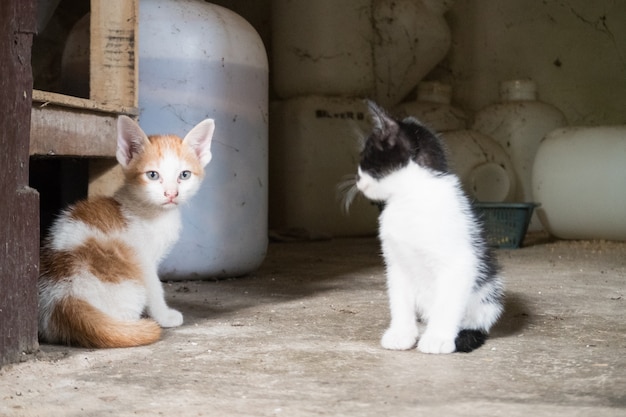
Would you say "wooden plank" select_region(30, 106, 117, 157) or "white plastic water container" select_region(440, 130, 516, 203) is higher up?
"wooden plank" select_region(30, 106, 117, 157)

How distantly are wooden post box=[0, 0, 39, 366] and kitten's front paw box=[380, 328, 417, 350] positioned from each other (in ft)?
2.70

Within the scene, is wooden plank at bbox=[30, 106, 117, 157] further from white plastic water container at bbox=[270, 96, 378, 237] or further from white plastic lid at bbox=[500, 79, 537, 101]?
white plastic lid at bbox=[500, 79, 537, 101]

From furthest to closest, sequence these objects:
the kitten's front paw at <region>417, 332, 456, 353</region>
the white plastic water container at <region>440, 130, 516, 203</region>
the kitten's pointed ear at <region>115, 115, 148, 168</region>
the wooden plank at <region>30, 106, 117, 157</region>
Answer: the white plastic water container at <region>440, 130, 516, 203</region>, the kitten's pointed ear at <region>115, 115, 148, 168</region>, the wooden plank at <region>30, 106, 117, 157</region>, the kitten's front paw at <region>417, 332, 456, 353</region>

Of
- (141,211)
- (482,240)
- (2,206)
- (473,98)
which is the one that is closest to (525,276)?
(482,240)

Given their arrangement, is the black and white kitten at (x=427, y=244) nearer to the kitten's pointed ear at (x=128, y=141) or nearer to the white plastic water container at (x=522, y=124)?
the kitten's pointed ear at (x=128, y=141)

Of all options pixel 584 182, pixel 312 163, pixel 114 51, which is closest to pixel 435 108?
pixel 312 163

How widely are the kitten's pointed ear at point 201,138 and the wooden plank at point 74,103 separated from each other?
30cm

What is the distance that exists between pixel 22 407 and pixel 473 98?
4.85 m

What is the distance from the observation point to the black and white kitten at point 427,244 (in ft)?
6.26

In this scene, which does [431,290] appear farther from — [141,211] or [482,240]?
[141,211]

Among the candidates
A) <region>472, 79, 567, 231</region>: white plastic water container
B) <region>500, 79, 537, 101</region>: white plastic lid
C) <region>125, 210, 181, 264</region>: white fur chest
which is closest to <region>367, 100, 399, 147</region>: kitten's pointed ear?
Result: <region>125, 210, 181, 264</region>: white fur chest

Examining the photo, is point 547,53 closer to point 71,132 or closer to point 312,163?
point 312,163

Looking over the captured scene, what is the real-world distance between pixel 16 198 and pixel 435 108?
4.12 meters

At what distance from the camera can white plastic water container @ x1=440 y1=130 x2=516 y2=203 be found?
5.19 meters
